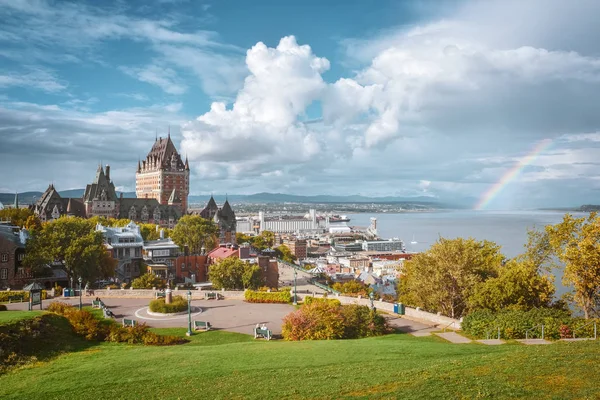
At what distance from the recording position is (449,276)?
108 ft

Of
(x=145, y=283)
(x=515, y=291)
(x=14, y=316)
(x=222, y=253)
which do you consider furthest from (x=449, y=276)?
(x=222, y=253)

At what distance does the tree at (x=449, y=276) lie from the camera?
32.1m

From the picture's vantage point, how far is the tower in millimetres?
133625

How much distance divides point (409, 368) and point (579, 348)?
19.4 ft

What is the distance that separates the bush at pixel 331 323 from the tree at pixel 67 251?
26816 millimetres

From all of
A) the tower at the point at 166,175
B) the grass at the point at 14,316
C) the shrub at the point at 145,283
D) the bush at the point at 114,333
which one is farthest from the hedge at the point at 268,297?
the tower at the point at 166,175

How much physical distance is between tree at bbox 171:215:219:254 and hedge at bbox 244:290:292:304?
133ft

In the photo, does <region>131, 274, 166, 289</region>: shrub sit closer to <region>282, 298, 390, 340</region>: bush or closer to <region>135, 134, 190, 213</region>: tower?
<region>282, 298, 390, 340</region>: bush

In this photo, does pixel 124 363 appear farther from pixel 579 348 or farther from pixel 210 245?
pixel 210 245

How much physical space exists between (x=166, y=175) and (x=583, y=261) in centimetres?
12053

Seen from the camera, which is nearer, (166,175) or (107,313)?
(107,313)

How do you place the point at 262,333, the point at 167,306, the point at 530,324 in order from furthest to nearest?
the point at 167,306
the point at 262,333
the point at 530,324

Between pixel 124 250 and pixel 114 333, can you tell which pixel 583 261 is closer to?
pixel 114 333

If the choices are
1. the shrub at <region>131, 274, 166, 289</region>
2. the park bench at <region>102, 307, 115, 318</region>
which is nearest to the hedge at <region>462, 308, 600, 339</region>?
the park bench at <region>102, 307, 115, 318</region>
